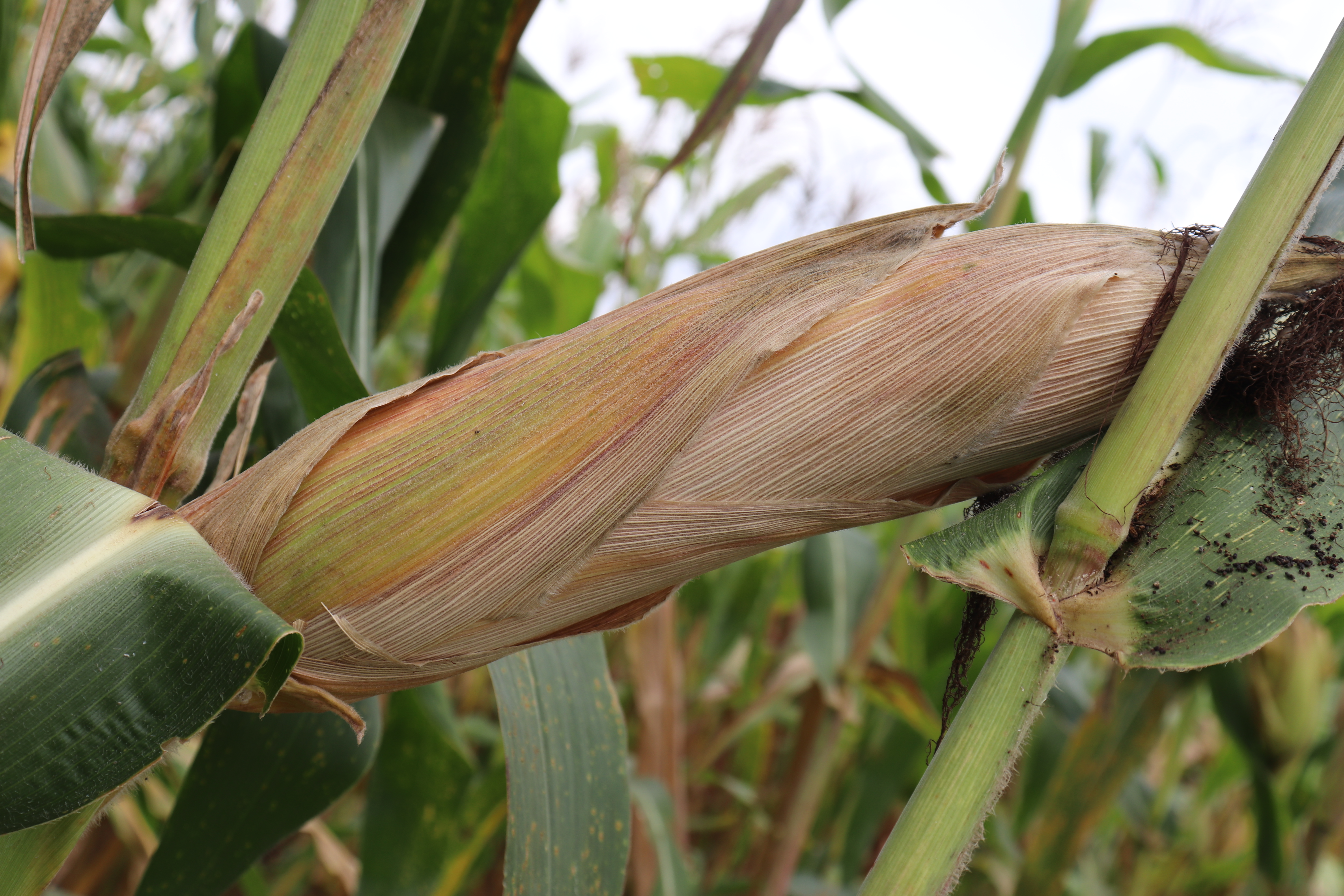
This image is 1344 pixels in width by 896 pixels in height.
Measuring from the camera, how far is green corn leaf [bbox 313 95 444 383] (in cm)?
53

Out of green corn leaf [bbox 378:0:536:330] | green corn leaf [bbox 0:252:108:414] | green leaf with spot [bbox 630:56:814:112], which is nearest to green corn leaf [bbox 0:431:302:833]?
green corn leaf [bbox 378:0:536:330]

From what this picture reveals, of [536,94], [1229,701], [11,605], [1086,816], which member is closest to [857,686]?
[1086,816]

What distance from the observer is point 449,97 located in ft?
2.08

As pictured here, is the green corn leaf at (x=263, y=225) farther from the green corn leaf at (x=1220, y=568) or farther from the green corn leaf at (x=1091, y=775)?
the green corn leaf at (x=1091, y=775)

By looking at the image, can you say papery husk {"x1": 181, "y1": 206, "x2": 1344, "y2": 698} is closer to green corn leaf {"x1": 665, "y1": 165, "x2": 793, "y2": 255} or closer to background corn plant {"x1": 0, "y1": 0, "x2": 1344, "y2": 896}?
background corn plant {"x1": 0, "y1": 0, "x2": 1344, "y2": 896}

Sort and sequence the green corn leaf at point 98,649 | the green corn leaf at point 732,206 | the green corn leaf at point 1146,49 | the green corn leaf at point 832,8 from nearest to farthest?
the green corn leaf at point 98,649
the green corn leaf at point 832,8
the green corn leaf at point 1146,49
the green corn leaf at point 732,206

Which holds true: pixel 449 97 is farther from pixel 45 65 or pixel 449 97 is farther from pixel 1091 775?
pixel 1091 775

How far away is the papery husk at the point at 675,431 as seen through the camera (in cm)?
28

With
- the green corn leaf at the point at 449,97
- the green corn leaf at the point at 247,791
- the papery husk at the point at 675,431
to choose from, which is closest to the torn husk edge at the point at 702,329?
the papery husk at the point at 675,431

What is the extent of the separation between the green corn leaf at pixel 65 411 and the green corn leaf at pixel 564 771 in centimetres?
35

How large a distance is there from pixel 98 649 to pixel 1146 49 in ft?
3.80

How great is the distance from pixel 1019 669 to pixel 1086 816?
0.85 metres

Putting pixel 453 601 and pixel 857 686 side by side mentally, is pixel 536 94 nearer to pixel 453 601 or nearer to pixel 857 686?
pixel 453 601

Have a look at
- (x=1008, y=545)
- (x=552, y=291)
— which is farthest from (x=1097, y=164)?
(x=1008, y=545)
